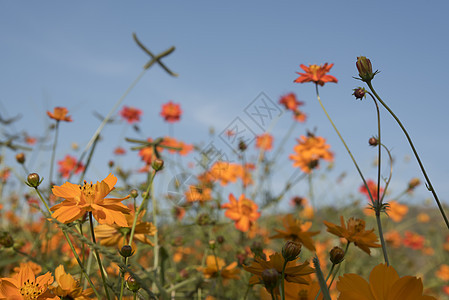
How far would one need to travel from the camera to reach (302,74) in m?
0.82

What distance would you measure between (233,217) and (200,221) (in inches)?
6.8

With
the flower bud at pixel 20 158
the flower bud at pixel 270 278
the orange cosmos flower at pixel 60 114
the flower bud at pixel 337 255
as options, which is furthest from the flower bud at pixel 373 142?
the flower bud at pixel 20 158

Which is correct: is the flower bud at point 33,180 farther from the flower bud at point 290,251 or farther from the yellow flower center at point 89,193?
the flower bud at point 290,251

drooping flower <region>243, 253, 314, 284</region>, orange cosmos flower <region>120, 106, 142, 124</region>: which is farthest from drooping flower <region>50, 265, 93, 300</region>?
orange cosmos flower <region>120, 106, 142, 124</region>

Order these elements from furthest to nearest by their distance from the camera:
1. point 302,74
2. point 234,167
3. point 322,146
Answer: point 234,167, point 322,146, point 302,74

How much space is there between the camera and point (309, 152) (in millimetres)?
1668

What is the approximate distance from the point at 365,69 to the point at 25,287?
0.64m

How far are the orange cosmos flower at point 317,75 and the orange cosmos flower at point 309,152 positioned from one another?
0.83 meters

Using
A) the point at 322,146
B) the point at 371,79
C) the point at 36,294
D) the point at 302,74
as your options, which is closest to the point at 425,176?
the point at 371,79

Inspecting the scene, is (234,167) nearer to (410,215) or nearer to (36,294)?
(36,294)

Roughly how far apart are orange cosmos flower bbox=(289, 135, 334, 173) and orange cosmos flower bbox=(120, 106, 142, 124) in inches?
50.0

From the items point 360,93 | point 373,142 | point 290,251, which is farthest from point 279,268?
point 373,142

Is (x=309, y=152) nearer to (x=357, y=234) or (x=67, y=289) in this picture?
(x=357, y=234)

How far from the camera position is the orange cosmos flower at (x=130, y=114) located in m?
2.45
